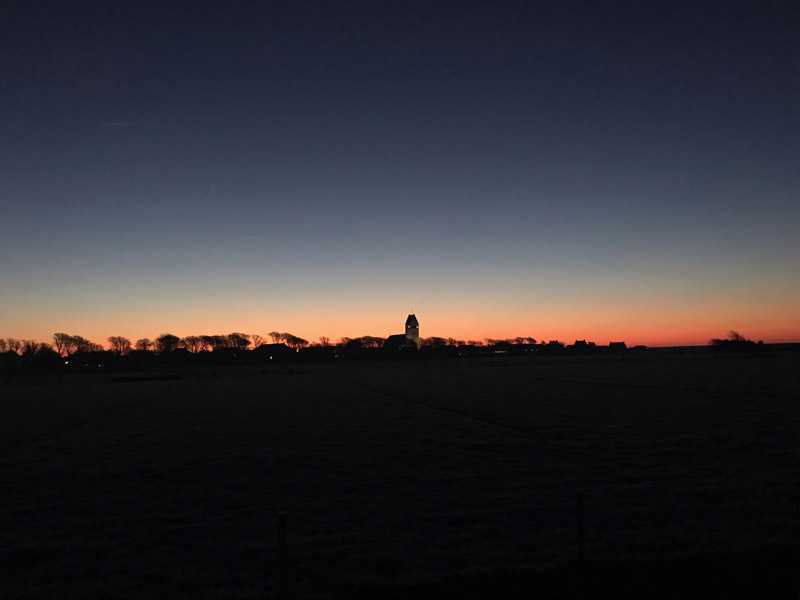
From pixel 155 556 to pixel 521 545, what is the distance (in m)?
7.12

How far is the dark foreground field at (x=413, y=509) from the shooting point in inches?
336

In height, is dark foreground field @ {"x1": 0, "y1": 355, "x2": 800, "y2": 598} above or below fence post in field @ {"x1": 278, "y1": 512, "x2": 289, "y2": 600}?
below

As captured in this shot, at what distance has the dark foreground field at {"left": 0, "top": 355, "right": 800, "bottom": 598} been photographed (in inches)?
336

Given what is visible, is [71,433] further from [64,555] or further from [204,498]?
[64,555]

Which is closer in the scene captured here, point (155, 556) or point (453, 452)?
point (155, 556)

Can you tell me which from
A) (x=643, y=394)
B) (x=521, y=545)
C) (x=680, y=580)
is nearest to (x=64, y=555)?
(x=521, y=545)

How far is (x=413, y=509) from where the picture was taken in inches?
485

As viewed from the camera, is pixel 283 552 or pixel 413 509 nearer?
pixel 283 552

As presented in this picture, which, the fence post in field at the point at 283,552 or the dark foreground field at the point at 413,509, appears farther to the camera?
the dark foreground field at the point at 413,509

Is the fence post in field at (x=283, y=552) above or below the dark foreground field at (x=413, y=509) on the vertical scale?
above

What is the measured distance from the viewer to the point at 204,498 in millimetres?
13758

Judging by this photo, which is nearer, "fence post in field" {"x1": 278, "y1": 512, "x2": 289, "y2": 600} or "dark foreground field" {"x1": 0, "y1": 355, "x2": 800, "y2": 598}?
"fence post in field" {"x1": 278, "y1": 512, "x2": 289, "y2": 600}

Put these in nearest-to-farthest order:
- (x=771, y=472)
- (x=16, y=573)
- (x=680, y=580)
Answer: (x=680, y=580) → (x=16, y=573) → (x=771, y=472)

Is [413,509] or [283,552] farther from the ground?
[283,552]
